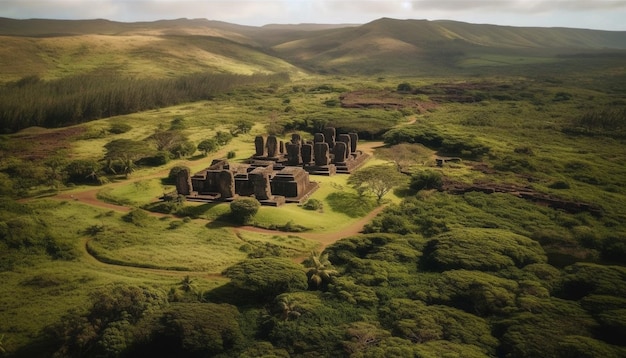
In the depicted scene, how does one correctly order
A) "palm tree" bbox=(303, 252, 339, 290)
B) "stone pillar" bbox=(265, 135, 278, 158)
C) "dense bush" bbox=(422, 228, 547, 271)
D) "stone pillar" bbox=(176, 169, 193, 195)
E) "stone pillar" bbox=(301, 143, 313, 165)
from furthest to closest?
"stone pillar" bbox=(265, 135, 278, 158) < "stone pillar" bbox=(301, 143, 313, 165) < "stone pillar" bbox=(176, 169, 193, 195) < "dense bush" bbox=(422, 228, 547, 271) < "palm tree" bbox=(303, 252, 339, 290)

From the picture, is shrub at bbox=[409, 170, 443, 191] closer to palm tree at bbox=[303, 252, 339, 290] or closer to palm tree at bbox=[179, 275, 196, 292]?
palm tree at bbox=[303, 252, 339, 290]

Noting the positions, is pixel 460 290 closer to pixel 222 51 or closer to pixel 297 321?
pixel 297 321

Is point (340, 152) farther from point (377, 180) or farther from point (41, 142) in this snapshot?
point (41, 142)

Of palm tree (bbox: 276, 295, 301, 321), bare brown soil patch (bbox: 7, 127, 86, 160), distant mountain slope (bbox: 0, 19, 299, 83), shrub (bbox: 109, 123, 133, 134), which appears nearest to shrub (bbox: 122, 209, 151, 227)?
palm tree (bbox: 276, 295, 301, 321)

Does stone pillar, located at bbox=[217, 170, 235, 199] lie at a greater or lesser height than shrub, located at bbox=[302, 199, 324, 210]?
greater

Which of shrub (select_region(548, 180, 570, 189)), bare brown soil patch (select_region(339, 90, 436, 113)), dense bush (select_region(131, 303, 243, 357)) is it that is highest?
bare brown soil patch (select_region(339, 90, 436, 113))

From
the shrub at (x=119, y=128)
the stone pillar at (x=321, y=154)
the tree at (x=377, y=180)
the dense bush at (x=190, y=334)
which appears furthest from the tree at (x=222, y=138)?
the dense bush at (x=190, y=334)

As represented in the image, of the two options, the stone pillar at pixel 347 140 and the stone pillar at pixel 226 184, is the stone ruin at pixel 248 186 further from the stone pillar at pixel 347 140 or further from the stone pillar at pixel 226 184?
the stone pillar at pixel 347 140
